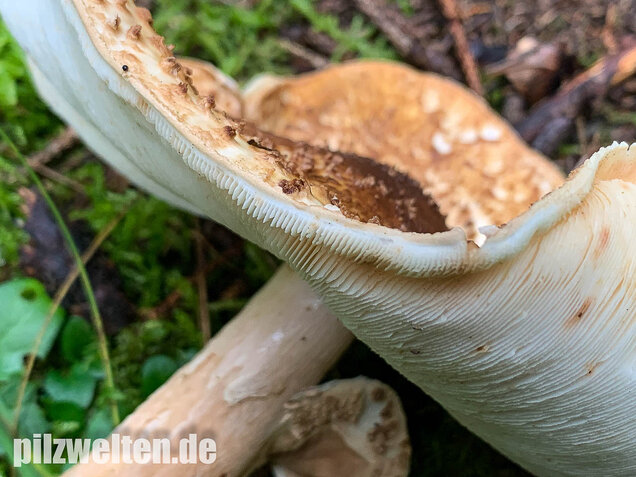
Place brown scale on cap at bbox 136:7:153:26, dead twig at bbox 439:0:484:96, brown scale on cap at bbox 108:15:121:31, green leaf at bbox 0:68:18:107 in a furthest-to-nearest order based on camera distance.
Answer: dead twig at bbox 439:0:484:96, green leaf at bbox 0:68:18:107, brown scale on cap at bbox 136:7:153:26, brown scale on cap at bbox 108:15:121:31

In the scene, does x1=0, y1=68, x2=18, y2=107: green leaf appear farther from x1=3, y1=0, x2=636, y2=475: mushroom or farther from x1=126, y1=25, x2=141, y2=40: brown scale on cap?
x1=126, y1=25, x2=141, y2=40: brown scale on cap

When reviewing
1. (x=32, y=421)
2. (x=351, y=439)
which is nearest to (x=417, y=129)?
(x=351, y=439)

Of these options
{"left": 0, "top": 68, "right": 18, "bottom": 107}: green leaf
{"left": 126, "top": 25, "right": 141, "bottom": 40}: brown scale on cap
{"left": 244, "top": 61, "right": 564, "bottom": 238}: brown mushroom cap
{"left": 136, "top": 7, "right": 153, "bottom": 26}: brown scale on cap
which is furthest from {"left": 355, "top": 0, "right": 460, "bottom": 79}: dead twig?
{"left": 126, "top": 25, "right": 141, "bottom": 40}: brown scale on cap

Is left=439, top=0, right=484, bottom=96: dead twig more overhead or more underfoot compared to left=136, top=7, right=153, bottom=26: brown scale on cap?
more overhead

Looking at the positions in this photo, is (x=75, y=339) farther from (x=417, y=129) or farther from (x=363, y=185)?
(x=417, y=129)

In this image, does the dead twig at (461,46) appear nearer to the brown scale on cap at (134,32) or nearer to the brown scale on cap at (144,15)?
the brown scale on cap at (144,15)

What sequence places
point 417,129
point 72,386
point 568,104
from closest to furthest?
point 72,386, point 417,129, point 568,104

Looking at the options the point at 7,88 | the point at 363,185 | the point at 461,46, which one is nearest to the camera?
the point at 363,185
